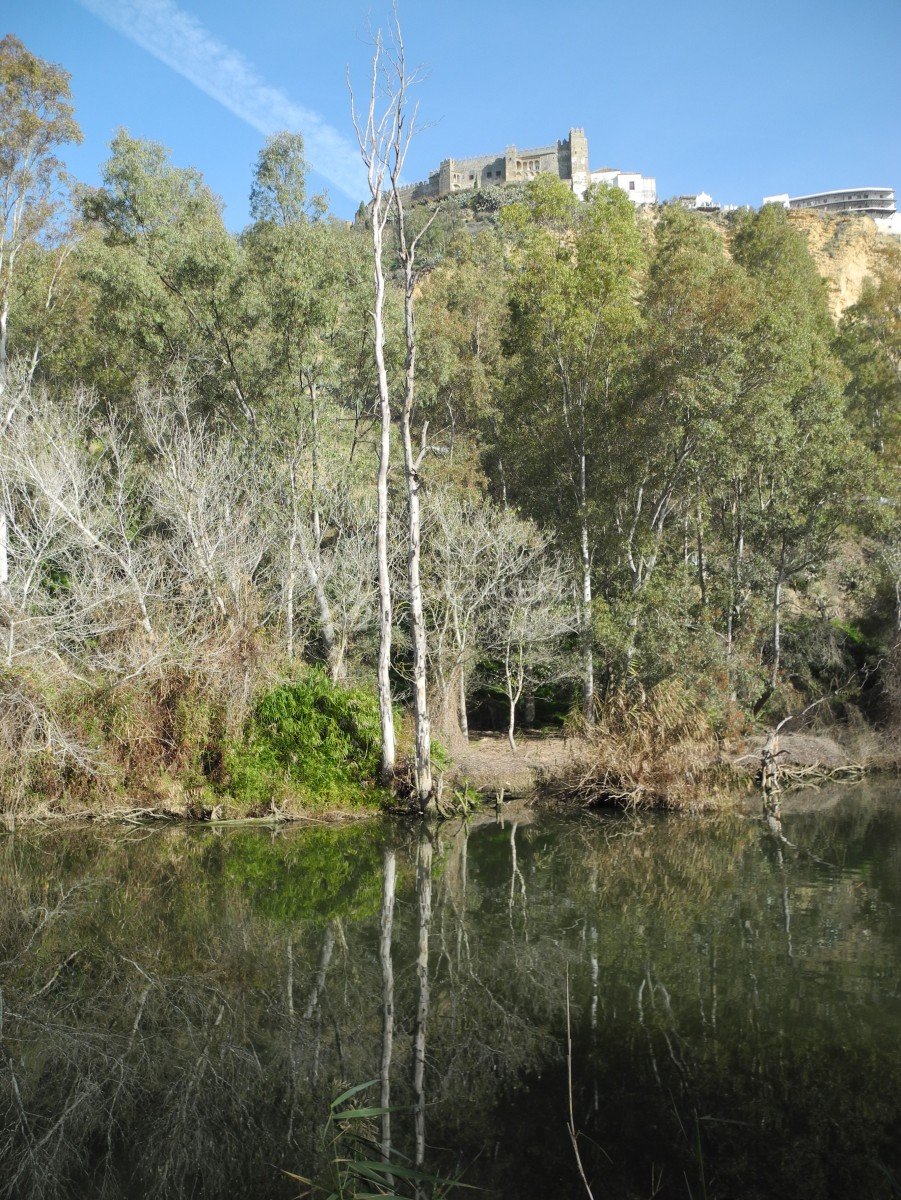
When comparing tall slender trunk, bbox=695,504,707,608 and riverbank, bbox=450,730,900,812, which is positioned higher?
tall slender trunk, bbox=695,504,707,608

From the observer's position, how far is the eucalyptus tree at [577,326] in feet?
70.5

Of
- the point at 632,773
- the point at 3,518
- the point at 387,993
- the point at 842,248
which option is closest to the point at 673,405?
the point at 632,773

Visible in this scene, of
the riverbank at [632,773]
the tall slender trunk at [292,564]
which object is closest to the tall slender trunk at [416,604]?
the riverbank at [632,773]

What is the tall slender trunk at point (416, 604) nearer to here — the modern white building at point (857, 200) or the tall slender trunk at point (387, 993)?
the tall slender trunk at point (387, 993)

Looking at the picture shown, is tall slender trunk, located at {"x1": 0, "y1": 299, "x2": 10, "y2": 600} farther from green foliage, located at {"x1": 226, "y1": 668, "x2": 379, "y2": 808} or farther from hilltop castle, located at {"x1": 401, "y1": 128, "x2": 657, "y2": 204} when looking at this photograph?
hilltop castle, located at {"x1": 401, "y1": 128, "x2": 657, "y2": 204}

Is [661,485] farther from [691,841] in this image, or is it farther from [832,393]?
[691,841]

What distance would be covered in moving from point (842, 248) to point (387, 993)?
208ft

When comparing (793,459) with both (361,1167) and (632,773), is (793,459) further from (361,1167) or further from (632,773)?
(361,1167)

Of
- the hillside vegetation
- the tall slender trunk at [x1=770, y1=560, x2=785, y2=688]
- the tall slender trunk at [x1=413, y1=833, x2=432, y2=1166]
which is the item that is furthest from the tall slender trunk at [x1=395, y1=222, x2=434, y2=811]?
the tall slender trunk at [x1=770, y1=560, x2=785, y2=688]

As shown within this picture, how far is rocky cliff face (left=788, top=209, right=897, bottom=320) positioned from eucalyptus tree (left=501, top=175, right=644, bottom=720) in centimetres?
4011

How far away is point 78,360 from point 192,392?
539 centimetres

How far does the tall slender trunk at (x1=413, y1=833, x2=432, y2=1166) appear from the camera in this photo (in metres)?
5.56

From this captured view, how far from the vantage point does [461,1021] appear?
7.28m

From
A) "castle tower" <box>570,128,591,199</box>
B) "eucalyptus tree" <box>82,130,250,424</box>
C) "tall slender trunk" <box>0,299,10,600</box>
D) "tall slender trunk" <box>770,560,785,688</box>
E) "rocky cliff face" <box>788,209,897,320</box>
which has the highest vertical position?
"castle tower" <box>570,128,591,199</box>
